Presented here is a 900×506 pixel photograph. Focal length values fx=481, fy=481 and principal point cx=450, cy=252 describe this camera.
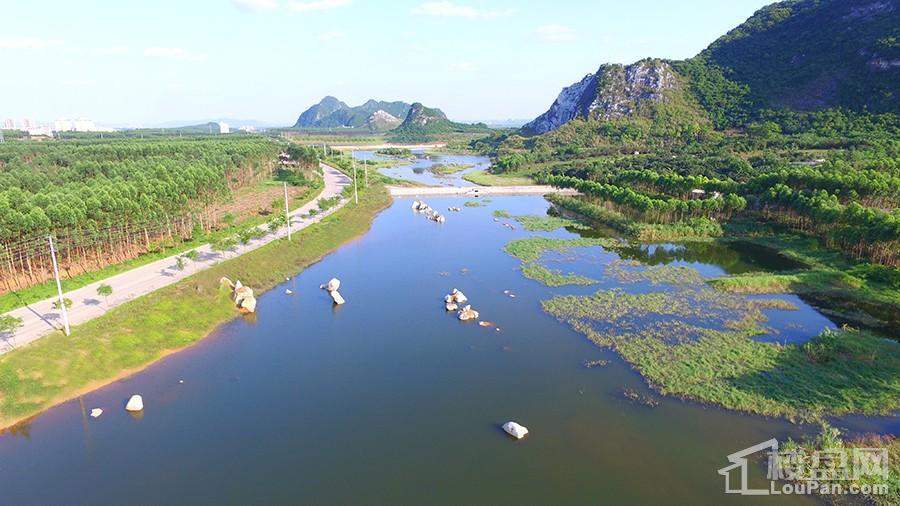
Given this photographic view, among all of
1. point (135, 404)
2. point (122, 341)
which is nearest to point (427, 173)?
point (122, 341)

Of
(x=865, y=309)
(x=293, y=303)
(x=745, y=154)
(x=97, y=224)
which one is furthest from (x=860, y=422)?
(x=745, y=154)

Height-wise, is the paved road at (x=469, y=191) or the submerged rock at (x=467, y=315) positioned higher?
the paved road at (x=469, y=191)

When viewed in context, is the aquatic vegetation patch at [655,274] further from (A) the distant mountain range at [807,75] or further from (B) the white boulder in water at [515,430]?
(A) the distant mountain range at [807,75]

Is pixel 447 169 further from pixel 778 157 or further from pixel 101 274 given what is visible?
pixel 101 274

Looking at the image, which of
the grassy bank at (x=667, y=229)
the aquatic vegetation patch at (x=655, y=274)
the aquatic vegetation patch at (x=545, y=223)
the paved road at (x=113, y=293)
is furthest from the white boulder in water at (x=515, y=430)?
the aquatic vegetation patch at (x=545, y=223)

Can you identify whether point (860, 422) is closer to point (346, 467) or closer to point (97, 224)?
point (346, 467)

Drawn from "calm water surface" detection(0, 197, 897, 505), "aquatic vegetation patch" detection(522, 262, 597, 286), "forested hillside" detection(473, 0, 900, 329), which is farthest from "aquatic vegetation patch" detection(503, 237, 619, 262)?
"calm water surface" detection(0, 197, 897, 505)
